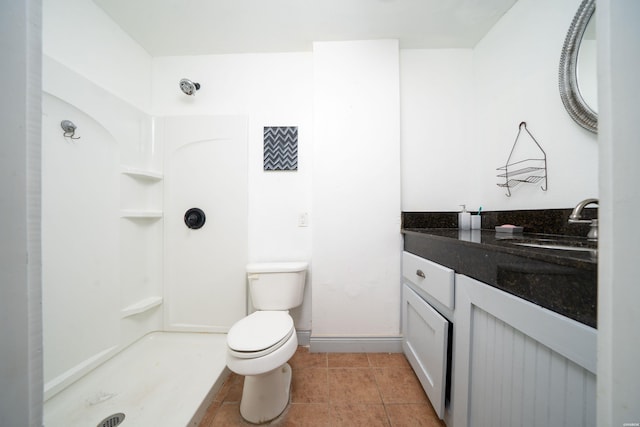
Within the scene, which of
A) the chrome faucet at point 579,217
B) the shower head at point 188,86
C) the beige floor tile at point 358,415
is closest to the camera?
the chrome faucet at point 579,217

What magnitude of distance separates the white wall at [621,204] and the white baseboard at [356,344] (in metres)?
Answer: 1.32

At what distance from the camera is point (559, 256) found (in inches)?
20.1

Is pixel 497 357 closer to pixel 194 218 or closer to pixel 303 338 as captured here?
pixel 303 338

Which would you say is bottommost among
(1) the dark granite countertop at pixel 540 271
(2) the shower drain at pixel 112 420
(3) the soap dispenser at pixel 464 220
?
(2) the shower drain at pixel 112 420

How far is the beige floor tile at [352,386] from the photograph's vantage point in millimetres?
1090

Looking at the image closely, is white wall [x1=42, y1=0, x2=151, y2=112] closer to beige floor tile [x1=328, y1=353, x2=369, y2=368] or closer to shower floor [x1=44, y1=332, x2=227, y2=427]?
shower floor [x1=44, y1=332, x2=227, y2=427]

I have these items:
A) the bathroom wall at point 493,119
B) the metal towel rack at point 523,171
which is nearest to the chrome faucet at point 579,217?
the bathroom wall at point 493,119

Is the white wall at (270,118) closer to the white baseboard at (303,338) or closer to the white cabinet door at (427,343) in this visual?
the white baseboard at (303,338)

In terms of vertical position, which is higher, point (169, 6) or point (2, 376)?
point (169, 6)

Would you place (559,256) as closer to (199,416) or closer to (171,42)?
(199,416)

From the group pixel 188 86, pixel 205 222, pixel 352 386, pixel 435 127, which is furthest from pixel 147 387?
pixel 435 127

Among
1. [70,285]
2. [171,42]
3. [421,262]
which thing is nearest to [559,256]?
[421,262]

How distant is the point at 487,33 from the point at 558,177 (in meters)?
1.13

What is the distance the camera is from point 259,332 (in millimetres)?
1028
